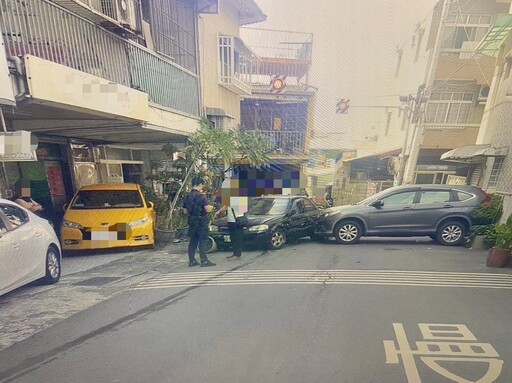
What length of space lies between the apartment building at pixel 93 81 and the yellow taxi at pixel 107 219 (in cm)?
149

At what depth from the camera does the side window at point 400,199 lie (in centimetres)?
671

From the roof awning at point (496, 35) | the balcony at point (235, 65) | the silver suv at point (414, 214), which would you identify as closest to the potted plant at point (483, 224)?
the silver suv at point (414, 214)

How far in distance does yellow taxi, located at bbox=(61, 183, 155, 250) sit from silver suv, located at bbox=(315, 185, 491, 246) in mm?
4737

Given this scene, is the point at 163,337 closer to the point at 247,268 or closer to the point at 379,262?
the point at 247,268

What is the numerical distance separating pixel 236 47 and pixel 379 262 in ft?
34.3

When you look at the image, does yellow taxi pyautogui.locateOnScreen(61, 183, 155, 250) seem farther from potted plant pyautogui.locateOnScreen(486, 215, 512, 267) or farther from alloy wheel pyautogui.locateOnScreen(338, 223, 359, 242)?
potted plant pyautogui.locateOnScreen(486, 215, 512, 267)

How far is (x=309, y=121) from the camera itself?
1548cm

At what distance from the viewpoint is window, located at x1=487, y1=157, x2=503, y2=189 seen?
758 cm

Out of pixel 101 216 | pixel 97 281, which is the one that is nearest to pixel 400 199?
pixel 97 281

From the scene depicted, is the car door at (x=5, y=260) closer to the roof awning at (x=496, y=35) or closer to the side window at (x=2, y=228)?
the side window at (x=2, y=228)

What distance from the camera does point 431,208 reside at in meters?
6.57

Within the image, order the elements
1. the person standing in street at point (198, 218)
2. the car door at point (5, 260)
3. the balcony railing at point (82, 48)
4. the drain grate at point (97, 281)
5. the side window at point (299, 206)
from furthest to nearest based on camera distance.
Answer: the side window at point (299, 206) → the person standing in street at point (198, 218) → the drain grate at point (97, 281) → the balcony railing at point (82, 48) → the car door at point (5, 260)

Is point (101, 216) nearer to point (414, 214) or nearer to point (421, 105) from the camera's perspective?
point (414, 214)

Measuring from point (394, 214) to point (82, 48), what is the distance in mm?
7713
